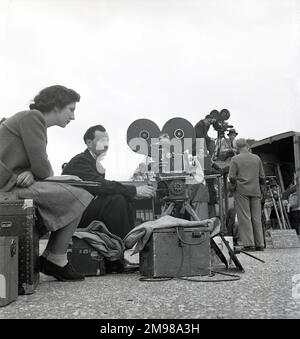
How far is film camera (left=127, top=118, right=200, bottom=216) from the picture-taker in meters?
3.80

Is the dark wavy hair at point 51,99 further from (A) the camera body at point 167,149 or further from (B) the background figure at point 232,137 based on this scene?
(B) the background figure at point 232,137

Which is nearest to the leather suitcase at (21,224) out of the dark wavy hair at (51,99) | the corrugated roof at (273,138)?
the dark wavy hair at (51,99)

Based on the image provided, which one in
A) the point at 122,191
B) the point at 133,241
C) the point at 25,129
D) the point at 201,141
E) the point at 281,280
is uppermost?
the point at 201,141

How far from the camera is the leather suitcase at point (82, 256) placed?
3203mm

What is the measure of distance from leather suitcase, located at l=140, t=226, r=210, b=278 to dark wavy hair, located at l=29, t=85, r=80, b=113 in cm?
103

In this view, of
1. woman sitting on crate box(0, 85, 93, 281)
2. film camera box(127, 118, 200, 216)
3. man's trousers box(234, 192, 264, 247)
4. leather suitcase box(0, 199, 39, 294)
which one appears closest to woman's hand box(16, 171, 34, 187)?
woman sitting on crate box(0, 85, 93, 281)

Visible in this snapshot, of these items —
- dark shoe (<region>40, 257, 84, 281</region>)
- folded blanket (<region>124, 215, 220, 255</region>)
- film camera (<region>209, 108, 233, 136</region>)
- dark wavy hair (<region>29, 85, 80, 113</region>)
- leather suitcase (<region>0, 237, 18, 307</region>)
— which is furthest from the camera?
film camera (<region>209, 108, 233, 136</region>)

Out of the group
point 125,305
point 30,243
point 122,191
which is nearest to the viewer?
point 125,305

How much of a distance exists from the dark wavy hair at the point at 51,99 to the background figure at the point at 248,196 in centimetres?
318

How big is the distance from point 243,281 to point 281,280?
0.24m

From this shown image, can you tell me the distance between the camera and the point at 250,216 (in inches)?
219

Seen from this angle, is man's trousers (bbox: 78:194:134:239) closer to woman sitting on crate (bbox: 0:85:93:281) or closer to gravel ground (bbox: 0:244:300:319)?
gravel ground (bbox: 0:244:300:319)

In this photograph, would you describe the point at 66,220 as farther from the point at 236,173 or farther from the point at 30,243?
the point at 236,173

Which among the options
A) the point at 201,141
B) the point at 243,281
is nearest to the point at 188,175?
the point at 243,281
